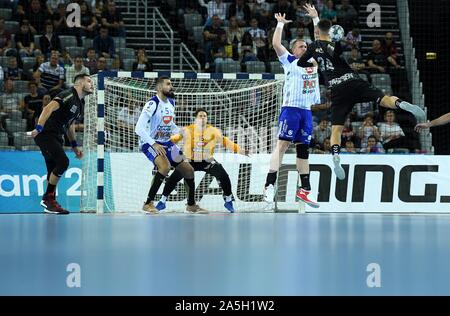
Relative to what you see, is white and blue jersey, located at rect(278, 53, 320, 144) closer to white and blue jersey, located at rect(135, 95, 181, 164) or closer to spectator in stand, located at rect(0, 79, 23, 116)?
white and blue jersey, located at rect(135, 95, 181, 164)

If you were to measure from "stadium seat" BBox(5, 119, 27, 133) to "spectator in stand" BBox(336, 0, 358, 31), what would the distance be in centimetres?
943

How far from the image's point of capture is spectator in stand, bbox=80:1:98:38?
20.8 metres

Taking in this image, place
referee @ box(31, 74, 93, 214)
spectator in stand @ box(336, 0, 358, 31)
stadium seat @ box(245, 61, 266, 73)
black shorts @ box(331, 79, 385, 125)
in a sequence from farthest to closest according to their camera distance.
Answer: spectator in stand @ box(336, 0, 358, 31) < stadium seat @ box(245, 61, 266, 73) < referee @ box(31, 74, 93, 214) < black shorts @ box(331, 79, 385, 125)

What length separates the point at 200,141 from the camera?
15211 mm

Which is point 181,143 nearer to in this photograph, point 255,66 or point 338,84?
point 338,84

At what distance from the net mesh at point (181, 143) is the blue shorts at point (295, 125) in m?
2.38

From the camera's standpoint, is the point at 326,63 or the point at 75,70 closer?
the point at 326,63

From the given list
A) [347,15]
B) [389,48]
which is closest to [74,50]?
[347,15]

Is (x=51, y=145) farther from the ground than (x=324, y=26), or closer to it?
closer to it

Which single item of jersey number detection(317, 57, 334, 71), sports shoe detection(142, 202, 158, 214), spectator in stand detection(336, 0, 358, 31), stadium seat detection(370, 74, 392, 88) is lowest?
sports shoe detection(142, 202, 158, 214)

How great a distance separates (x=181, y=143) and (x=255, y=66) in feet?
17.3

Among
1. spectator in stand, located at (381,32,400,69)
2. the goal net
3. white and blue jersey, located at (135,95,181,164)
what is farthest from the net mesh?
spectator in stand, located at (381,32,400,69)

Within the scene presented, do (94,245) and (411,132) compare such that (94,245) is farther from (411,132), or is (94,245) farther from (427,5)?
(427,5)
